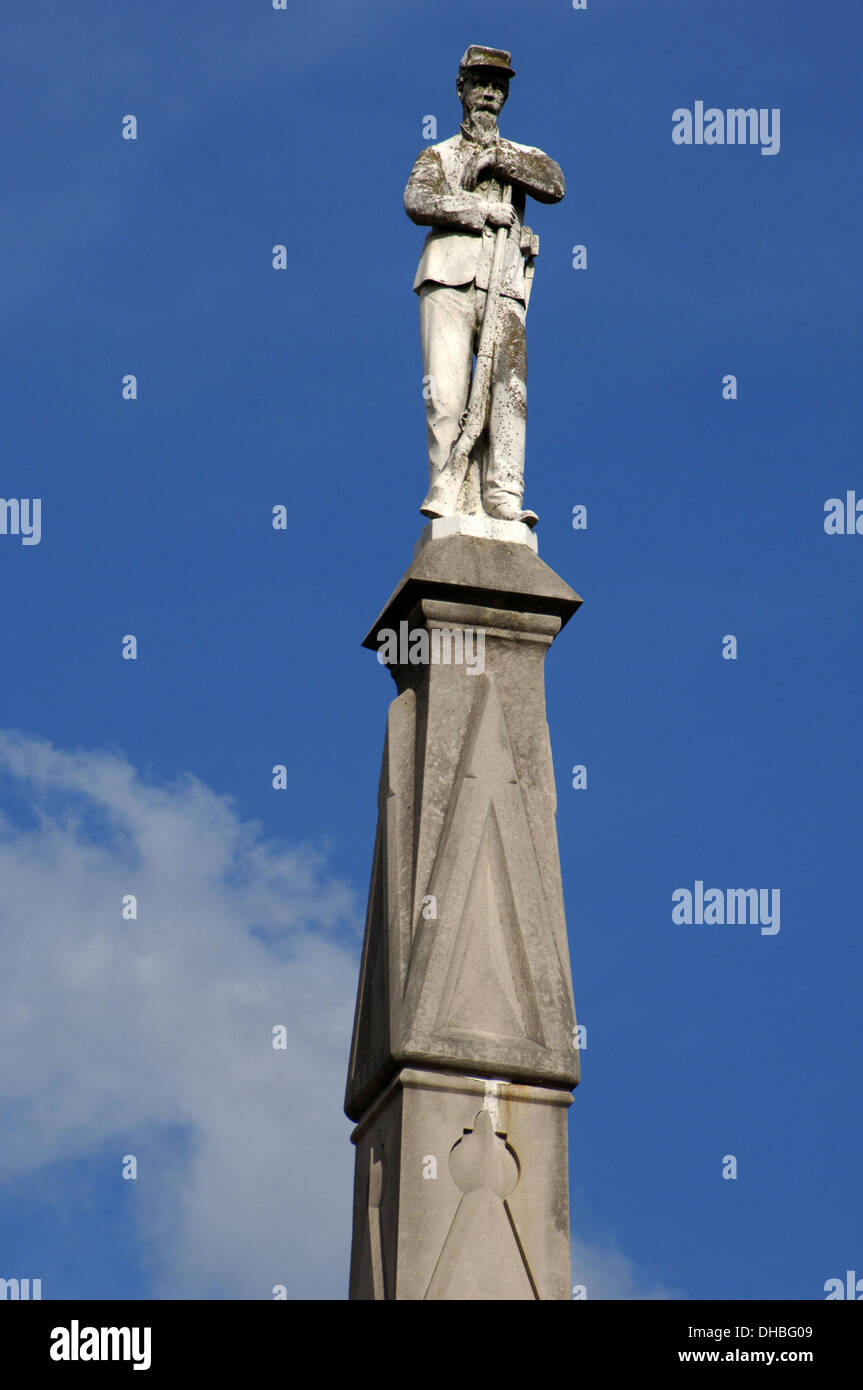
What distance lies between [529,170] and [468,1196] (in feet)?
25.8

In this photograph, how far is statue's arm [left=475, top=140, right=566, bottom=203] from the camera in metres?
18.0

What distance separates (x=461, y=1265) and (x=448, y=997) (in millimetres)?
1778

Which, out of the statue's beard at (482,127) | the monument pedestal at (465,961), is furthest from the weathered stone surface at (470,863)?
the statue's beard at (482,127)

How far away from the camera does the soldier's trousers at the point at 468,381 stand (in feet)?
57.7

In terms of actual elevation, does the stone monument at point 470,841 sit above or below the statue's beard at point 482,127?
below

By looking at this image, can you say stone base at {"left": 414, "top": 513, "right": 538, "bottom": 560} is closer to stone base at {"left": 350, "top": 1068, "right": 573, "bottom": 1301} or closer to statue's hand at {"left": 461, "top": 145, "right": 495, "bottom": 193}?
statue's hand at {"left": 461, "top": 145, "right": 495, "bottom": 193}

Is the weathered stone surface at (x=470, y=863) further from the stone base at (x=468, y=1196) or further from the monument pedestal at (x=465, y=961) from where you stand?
the stone base at (x=468, y=1196)

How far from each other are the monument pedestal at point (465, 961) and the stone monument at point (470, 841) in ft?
0.05

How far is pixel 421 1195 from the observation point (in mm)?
15125

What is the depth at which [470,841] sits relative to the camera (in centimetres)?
1617

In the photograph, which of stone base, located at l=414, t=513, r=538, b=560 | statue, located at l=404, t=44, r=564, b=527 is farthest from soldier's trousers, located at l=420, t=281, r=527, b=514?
stone base, located at l=414, t=513, r=538, b=560

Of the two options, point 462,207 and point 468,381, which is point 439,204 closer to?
point 462,207
